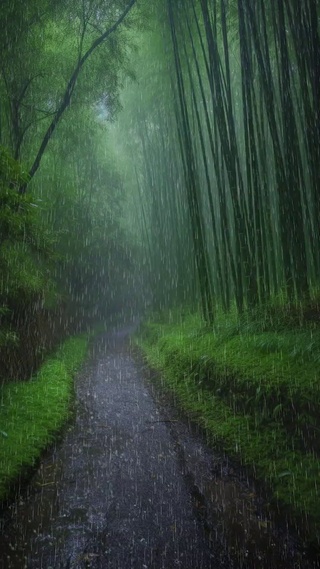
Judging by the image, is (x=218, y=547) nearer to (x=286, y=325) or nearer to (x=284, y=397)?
(x=284, y=397)

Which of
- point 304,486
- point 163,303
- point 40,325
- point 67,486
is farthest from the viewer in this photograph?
point 163,303

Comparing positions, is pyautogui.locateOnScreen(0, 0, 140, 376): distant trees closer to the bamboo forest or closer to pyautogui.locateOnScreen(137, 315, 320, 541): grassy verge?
the bamboo forest

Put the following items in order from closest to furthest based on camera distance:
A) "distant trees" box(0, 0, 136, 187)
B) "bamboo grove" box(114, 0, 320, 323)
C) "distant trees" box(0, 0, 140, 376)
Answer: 1. "bamboo grove" box(114, 0, 320, 323)
2. "distant trees" box(0, 0, 140, 376)
3. "distant trees" box(0, 0, 136, 187)

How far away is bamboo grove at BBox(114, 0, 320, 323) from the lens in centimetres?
322

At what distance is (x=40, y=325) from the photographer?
5.55 meters

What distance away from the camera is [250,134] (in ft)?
12.0

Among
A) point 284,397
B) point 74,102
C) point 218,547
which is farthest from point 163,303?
point 218,547

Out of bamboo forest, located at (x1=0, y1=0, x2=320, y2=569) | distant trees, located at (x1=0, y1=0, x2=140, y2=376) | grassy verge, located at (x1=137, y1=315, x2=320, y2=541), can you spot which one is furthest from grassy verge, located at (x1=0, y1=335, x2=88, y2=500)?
grassy verge, located at (x1=137, y1=315, x2=320, y2=541)

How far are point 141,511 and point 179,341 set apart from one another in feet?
10.4

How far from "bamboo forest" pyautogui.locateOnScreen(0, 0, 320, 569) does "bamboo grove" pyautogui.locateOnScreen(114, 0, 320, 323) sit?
3cm

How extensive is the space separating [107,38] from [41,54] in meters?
0.98

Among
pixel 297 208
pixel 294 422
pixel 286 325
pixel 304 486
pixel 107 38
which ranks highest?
pixel 107 38

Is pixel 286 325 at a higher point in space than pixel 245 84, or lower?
lower

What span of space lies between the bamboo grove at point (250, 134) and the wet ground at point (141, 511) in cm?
194
